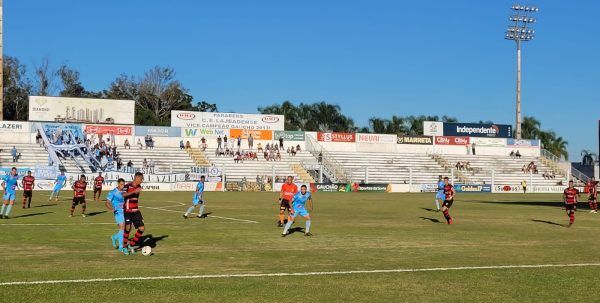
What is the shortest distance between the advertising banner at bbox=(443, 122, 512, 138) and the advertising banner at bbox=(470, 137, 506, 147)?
90 centimetres

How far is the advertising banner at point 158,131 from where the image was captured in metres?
79.6

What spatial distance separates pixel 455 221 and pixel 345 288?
1924cm

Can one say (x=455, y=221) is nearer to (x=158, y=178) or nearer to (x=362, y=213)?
(x=362, y=213)

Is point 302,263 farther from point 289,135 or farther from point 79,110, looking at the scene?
point 289,135

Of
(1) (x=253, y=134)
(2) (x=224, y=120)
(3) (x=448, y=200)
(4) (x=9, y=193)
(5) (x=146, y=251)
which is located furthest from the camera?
(1) (x=253, y=134)

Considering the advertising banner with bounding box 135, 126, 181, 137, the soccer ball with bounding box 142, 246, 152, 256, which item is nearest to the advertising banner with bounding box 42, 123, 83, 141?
the advertising banner with bounding box 135, 126, 181, 137

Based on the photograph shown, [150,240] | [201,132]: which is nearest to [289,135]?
[201,132]

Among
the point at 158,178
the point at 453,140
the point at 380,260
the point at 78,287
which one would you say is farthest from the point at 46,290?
the point at 453,140

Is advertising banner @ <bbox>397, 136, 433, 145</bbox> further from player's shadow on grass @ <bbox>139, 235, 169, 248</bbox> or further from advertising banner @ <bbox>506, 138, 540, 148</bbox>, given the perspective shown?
player's shadow on grass @ <bbox>139, 235, 169, 248</bbox>

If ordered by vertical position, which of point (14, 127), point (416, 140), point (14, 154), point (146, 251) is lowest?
point (146, 251)

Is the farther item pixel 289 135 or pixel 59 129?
pixel 289 135

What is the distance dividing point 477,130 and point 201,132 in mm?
39948

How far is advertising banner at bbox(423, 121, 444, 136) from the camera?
9612cm

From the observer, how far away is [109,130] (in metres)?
78.1
